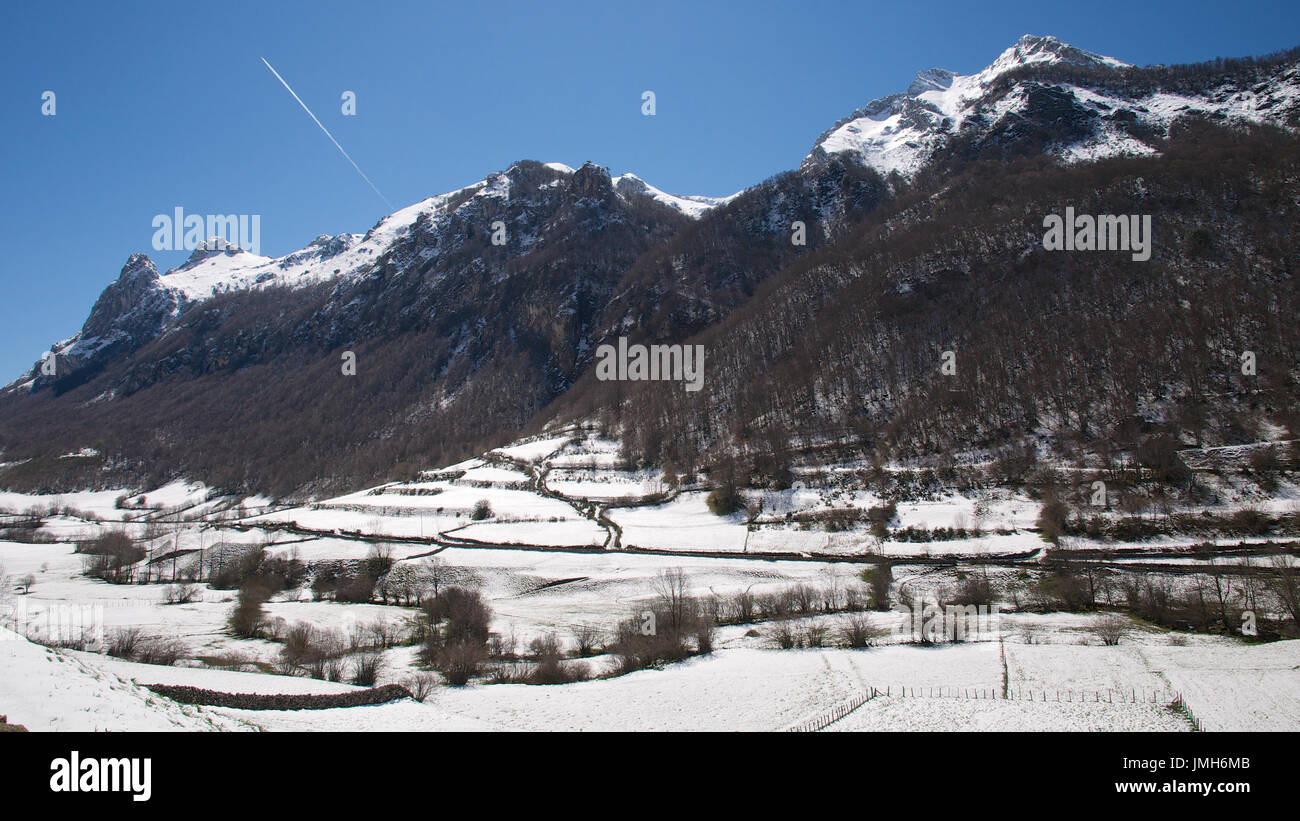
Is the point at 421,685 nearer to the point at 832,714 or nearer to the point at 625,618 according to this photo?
the point at 832,714

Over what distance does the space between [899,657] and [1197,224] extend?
124848 millimetres

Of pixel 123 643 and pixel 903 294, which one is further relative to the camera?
pixel 903 294

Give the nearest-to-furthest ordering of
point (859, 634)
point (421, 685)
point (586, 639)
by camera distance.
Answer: point (421, 685), point (859, 634), point (586, 639)

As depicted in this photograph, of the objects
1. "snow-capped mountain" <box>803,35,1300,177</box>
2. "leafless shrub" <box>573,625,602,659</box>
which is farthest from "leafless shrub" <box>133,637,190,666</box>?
"snow-capped mountain" <box>803,35,1300,177</box>

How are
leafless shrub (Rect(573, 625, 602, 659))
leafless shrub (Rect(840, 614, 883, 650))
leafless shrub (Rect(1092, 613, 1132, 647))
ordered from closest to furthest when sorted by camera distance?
1. leafless shrub (Rect(1092, 613, 1132, 647))
2. leafless shrub (Rect(840, 614, 883, 650))
3. leafless shrub (Rect(573, 625, 602, 659))

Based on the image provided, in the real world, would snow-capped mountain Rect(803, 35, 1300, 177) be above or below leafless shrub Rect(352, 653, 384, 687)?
above

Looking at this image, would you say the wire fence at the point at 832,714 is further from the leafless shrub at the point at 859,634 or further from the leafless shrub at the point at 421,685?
the leafless shrub at the point at 421,685

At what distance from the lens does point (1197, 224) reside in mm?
101562

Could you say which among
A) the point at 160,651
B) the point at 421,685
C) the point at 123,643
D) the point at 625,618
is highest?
the point at 421,685

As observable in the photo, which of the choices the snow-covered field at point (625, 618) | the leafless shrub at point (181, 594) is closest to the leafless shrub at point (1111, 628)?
the snow-covered field at point (625, 618)

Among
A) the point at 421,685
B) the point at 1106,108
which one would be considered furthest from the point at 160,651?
the point at 1106,108

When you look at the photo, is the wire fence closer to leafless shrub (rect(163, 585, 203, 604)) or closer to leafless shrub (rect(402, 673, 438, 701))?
leafless shrub (rect(402, 673, 438, 701))
